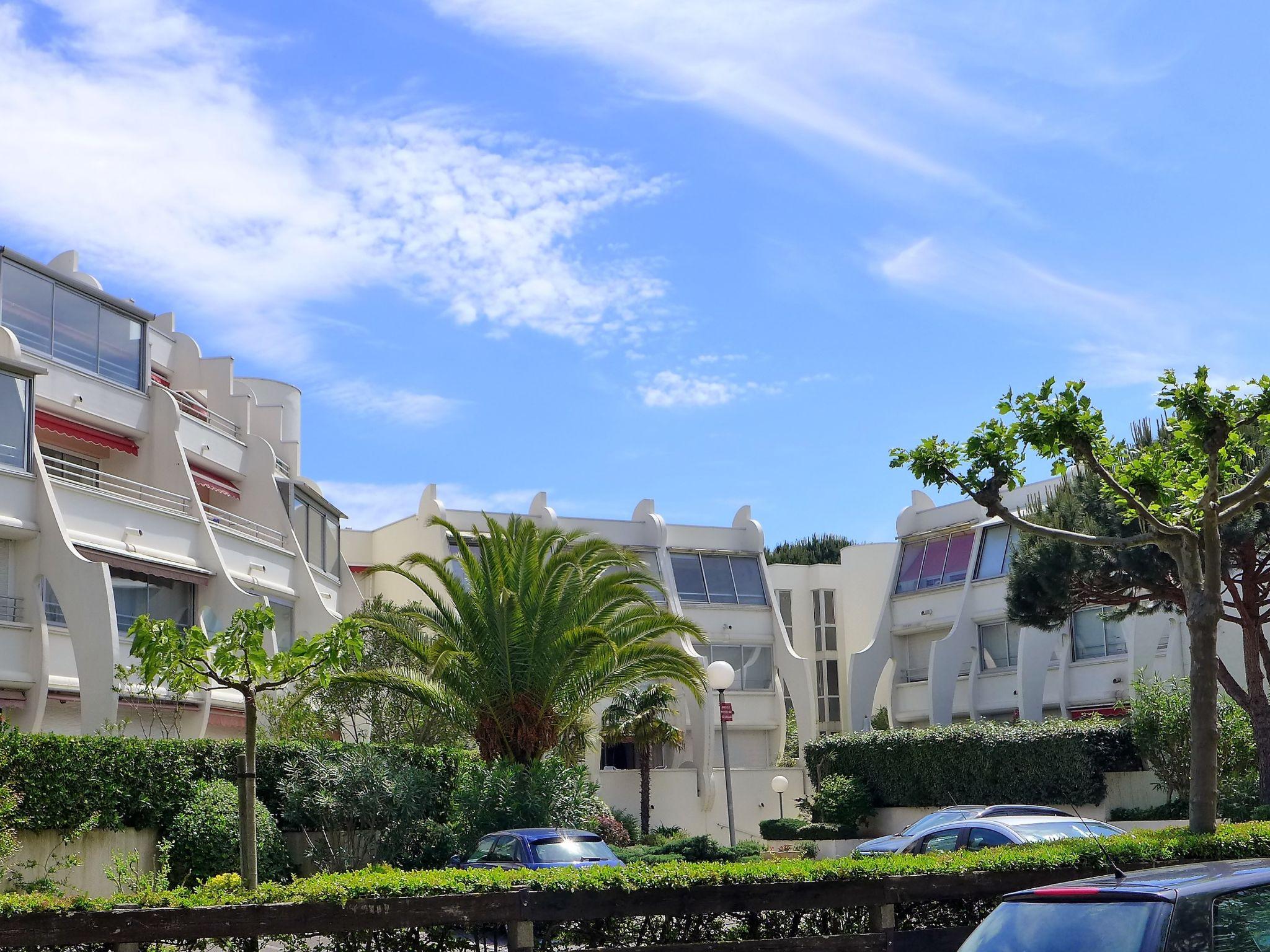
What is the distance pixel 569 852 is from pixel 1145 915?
471 inches

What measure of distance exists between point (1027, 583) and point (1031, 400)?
1570 cm

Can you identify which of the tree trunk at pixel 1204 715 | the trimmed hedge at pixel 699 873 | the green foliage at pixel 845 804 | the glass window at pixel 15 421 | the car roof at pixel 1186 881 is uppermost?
the glass window at pixel 15 421

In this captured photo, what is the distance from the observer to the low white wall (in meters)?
40.5

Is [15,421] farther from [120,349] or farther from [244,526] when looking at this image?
[244,526]

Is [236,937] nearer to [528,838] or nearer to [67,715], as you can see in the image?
[528,838]

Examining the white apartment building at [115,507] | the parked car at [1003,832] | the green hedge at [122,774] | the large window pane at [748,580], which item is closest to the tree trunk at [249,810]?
the parked car at [1003,832]

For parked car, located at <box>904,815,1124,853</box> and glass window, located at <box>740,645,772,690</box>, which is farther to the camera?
glass window, located at <box>740,645,772,690</box>

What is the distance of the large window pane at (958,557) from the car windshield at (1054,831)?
27.2 metres

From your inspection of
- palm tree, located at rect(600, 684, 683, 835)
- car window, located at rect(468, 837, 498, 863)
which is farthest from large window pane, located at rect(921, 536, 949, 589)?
car window, located at rect(468, 837, 498, 863)

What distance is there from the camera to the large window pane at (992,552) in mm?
40875

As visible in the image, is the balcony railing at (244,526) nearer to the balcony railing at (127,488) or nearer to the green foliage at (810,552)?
the balcony railing at (127,488)

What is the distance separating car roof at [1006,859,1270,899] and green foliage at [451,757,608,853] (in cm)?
1648

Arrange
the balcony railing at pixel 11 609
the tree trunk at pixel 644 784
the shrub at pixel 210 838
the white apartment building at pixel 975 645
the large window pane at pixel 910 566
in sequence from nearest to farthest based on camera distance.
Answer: the shrub at pixel 210 838 → the balcony railing at pixel 11 609 → the white apartment building at pixel 975 645 → the tree trunk at pixel 644 784 → the large window pane at pixel 910 566

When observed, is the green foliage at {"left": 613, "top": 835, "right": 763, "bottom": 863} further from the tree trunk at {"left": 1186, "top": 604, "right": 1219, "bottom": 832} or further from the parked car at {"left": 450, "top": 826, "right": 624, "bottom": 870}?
the tree trunk at {"left": 1186, "top": 604, "right": 1219, "bottom": 832}
